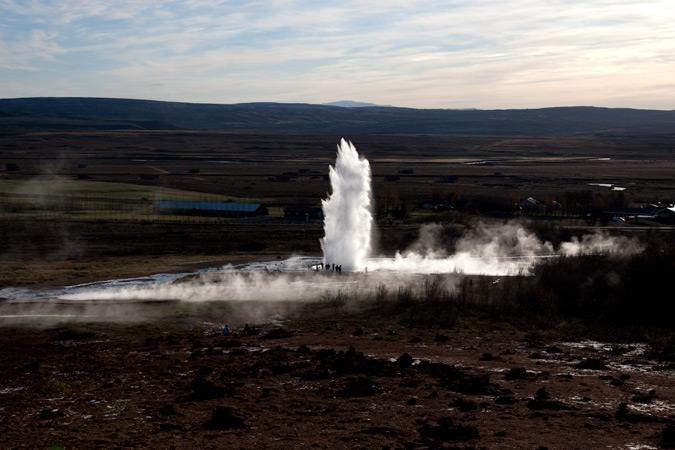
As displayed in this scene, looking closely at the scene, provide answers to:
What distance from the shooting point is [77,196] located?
117m

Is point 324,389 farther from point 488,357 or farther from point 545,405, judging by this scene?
point 488,357

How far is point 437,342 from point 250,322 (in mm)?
9678

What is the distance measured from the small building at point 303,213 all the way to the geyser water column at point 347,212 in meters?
32.0

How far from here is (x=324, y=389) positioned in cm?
2359

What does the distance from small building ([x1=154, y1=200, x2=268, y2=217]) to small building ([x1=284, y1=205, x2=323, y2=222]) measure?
503 cm

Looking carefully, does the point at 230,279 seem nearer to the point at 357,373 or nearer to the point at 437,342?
the point at 437,342

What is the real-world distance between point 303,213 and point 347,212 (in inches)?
1330

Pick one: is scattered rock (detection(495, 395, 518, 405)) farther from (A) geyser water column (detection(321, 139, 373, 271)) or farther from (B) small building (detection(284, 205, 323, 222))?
(B) small building (detection(284, 205, 323, 222))

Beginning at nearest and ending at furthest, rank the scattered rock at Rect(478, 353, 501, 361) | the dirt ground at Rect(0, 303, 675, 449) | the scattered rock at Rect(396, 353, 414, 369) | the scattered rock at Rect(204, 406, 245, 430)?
the dirt ground at Rect(0, 303, 675, 449) → the scattered rock at Rect(204, 406, 245, 430) → the scattered rock at Rect(396, 353, 414, 369) → the scattered rock at Rect(478, 353, 501, 361)

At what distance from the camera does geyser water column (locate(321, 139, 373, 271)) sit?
A: 56.6 metres

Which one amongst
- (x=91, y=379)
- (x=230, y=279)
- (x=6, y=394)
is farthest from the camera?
(x=230, y=279)

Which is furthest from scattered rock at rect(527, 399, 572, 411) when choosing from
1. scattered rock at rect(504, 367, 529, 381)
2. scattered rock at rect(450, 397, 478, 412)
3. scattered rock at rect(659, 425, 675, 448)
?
scattered rock at rect(659, 425, 675, 448)

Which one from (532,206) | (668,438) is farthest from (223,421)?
(532,206)

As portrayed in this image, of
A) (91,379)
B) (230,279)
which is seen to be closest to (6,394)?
(91,379)
